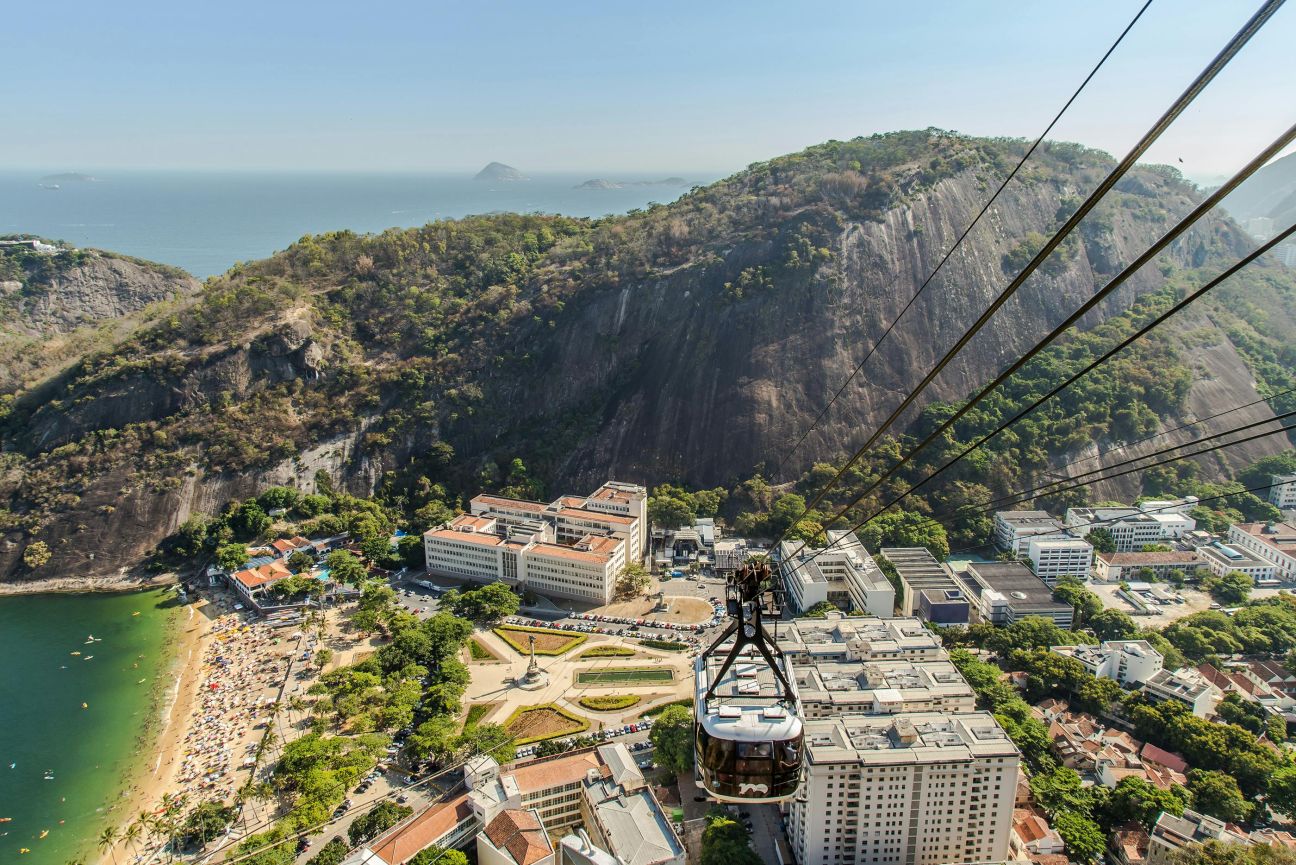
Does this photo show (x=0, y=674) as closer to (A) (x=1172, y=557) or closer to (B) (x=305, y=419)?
(B) (x=305, y=419)

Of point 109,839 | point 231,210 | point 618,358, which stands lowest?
point 109,839

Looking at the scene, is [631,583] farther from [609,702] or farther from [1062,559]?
[1062,559]

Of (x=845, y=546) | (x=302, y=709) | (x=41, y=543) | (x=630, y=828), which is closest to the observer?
(x=630, y=828)

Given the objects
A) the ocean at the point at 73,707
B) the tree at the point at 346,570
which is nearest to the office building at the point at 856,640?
the tree at the point at 346,570

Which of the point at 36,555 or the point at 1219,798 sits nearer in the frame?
the point at 1219,798

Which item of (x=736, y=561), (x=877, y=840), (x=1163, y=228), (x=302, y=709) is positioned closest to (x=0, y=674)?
(x=302, y=709)

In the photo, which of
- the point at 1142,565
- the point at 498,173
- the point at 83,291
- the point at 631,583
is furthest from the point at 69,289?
the point at 498,173

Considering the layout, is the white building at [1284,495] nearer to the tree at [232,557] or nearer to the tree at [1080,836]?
the tree at [1080,836]
